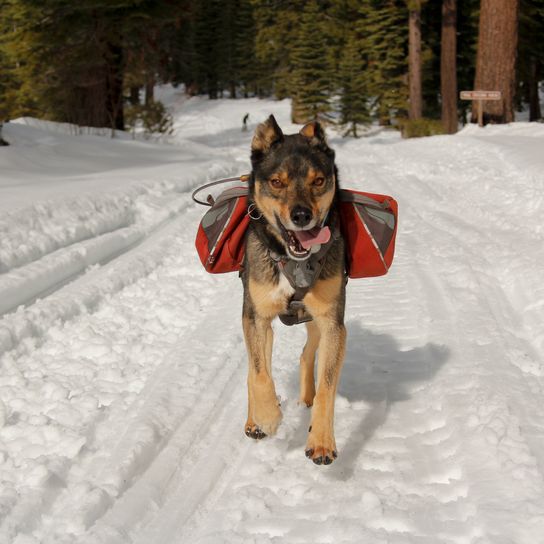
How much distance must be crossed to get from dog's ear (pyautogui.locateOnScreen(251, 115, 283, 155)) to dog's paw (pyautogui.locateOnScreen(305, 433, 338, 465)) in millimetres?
1805

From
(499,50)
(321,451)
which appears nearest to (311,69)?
(499,50)

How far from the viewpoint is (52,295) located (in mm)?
6457

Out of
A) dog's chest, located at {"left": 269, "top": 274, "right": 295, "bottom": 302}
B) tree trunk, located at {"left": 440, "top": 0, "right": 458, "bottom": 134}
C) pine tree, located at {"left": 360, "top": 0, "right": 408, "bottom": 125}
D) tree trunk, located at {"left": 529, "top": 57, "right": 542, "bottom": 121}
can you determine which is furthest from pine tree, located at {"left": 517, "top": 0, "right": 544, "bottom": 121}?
dog's chest, located at {"left": 269, "top": 274, "right": 295, "bottom": 302}

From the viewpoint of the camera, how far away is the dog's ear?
12.9 feet

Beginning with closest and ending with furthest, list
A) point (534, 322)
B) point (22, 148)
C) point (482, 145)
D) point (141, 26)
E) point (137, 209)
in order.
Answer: point (534, 322) → point (137, 209) → point (22, 148) → point (482, 145) → point (141, 26)

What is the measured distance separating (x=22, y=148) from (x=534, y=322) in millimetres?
12043

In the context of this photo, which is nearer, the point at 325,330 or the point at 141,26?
the point at 325,330

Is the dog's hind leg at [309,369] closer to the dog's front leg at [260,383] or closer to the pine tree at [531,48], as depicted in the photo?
the dog's front leg at [260,383]

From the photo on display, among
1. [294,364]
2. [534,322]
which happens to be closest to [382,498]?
[294,364]

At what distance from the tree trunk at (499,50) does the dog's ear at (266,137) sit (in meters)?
17.0

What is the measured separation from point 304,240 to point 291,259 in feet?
0.48

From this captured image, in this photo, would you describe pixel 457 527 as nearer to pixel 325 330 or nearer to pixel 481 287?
pixel 325 330

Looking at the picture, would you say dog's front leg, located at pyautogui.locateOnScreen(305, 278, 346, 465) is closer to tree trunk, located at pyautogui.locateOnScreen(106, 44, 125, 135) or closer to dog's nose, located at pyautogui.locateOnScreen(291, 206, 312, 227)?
dog's nose, located at pyautogui.locateOnScreen(291, 206, 312, 227)

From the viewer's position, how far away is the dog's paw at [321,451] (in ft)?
11.1
